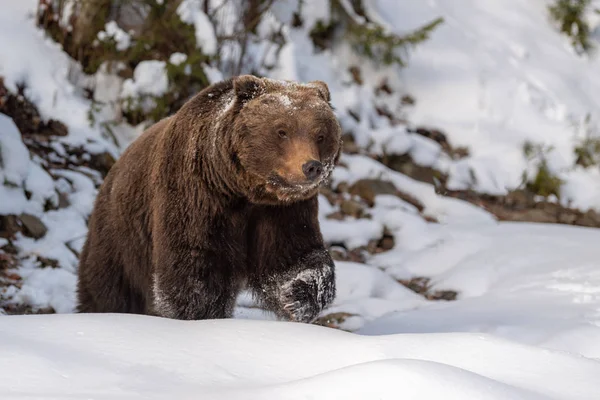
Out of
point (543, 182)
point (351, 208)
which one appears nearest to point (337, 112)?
point (351, 208)

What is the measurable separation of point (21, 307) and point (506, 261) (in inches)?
166

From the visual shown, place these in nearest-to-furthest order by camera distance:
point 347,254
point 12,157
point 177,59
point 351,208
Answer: point 12,157, point 347,254, point 177,59, point 351,208

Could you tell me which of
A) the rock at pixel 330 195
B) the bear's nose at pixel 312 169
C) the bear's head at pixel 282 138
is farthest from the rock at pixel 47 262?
the rock at pixel 330 195

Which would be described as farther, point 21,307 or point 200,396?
point 21,307

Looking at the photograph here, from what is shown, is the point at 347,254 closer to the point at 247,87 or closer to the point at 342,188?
the point at 342,188

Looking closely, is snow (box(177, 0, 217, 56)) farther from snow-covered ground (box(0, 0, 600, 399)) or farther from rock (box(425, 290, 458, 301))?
rock (box(425, 290, 458, 301))

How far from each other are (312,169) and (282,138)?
309 millimetres

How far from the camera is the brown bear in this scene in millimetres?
4512

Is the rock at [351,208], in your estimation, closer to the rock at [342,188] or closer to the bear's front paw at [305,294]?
the rock at [342,188]

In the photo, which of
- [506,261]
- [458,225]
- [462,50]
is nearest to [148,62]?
[458,225]

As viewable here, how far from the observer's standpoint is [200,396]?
265cm

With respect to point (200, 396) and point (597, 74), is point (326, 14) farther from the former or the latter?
point (200, 396)

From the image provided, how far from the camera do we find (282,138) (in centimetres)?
446

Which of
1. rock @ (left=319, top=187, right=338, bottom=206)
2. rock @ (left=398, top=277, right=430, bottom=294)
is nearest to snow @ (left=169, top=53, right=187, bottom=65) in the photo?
rock @ (left=319, top=187, right=338, bottom=206)
